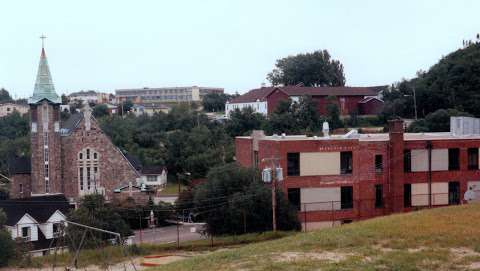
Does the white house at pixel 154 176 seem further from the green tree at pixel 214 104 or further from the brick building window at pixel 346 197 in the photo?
the green tree at pixel 214 104

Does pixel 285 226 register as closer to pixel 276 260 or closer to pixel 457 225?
pixel 457 225

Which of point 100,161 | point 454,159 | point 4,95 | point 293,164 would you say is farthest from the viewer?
point 4,95

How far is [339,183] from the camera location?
39844 millimetres

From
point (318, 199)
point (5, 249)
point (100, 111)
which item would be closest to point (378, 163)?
point (318, 199)

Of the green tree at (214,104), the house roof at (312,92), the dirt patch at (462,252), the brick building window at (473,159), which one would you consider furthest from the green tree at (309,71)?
the dirt patch at (462,252)

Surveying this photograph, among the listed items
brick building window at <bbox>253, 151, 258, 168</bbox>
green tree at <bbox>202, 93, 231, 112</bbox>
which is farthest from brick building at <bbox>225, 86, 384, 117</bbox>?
brick building window at <bbox>253, 151, 258, 168</bbox>

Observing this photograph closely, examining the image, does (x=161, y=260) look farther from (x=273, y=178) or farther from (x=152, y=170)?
(x=152, y=170)

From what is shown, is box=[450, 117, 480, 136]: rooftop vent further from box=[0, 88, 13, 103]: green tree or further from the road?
box=[0, 88, 13, 103]: green tree

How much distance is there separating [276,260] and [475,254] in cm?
646

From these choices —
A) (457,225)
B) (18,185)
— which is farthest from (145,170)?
(457,225)

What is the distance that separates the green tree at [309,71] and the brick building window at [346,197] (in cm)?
7535

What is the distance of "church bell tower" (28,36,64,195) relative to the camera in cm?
6356

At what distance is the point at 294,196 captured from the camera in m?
39.5

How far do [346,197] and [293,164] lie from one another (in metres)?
3.75
